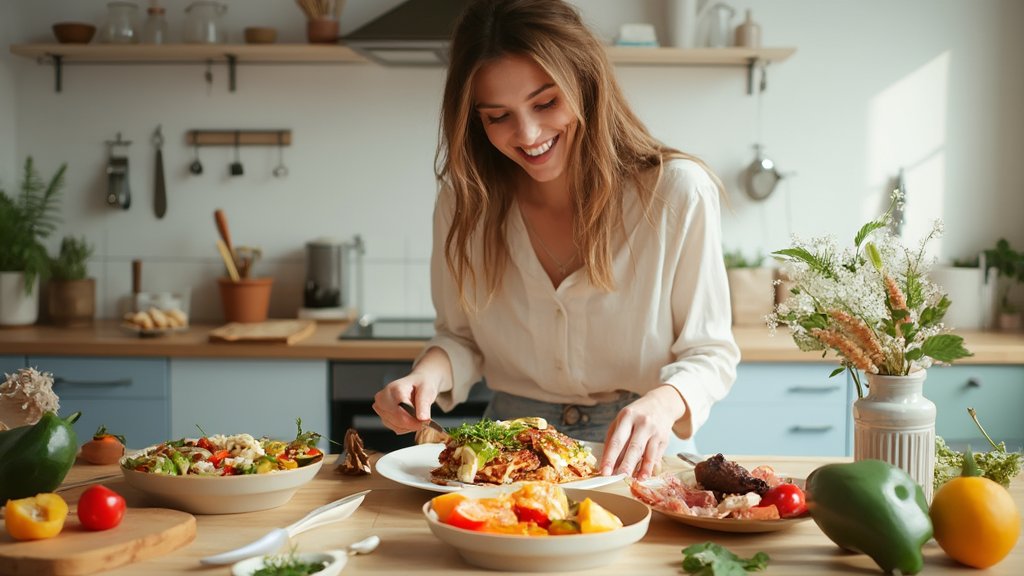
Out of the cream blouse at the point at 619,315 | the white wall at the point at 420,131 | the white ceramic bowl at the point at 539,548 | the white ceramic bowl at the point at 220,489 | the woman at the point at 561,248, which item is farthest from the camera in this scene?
the white wall at the point at 420,131

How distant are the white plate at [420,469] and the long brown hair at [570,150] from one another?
0.45 metres

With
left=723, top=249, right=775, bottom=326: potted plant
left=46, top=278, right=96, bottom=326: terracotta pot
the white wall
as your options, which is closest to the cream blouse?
left=723, top=249, right=775, bottom=326: potted plant

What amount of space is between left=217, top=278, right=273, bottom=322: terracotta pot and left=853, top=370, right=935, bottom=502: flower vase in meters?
2.53

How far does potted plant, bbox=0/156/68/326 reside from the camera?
3.33 m

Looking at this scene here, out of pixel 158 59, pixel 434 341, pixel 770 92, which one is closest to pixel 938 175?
pixel 770 92

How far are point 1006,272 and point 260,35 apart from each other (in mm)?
2688

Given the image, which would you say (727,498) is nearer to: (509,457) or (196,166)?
(509,457)

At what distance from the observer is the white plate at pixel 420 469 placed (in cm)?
137

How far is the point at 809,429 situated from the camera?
9.91ft

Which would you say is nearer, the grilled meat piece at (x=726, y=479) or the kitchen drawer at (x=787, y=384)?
the grilled meat piece at (x=726, y=479)

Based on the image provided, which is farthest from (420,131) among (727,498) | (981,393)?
(727,498)

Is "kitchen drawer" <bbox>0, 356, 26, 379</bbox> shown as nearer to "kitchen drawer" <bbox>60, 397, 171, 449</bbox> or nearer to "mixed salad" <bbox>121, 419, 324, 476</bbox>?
"kitchen drawer" <bbox>60, 397, 171, 449</bbox>

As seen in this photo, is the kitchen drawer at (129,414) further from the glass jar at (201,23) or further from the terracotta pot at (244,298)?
the glass jar at (201,23)

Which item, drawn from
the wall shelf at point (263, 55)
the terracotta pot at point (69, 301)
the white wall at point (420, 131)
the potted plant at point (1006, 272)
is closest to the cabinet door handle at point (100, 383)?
the terracotta pot at point (69, 301)
